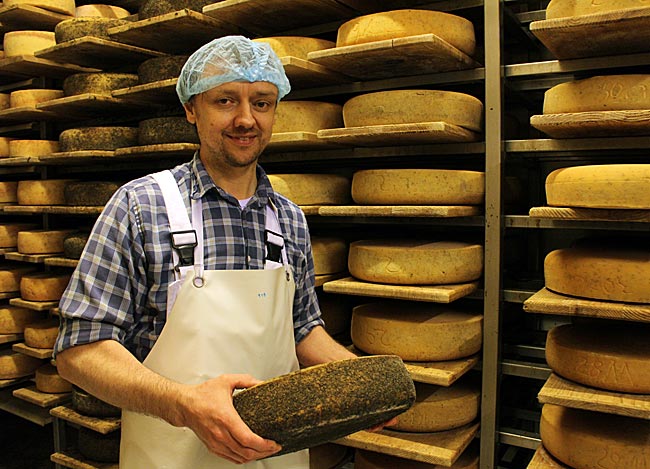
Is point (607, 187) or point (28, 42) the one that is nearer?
point (607, 187)

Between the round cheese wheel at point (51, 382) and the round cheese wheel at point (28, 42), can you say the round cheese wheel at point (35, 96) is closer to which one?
the round cheese wheel at point (28, 42)

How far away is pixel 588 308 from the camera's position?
1856mm

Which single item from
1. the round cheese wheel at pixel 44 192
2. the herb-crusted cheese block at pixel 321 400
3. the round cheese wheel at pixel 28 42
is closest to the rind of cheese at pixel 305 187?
the herb-crusted cheese block at pixel 321 400

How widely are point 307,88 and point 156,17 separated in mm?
785

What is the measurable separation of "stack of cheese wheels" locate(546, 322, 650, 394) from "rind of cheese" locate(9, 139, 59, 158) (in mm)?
3110

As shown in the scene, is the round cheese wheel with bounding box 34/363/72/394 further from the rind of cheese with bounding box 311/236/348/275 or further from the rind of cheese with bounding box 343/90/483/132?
the rind of cheese with bounding box 343/90/483/132

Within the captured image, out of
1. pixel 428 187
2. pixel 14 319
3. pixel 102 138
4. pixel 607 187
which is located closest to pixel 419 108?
pixel 428 187

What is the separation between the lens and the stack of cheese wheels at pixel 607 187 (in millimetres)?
1761

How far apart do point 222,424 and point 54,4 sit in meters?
3.50

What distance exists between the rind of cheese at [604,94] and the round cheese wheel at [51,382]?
3.01m

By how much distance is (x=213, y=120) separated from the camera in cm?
150

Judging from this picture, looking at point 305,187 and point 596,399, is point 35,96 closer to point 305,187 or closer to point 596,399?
point 305,187

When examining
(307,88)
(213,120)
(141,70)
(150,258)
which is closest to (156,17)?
(141,70)

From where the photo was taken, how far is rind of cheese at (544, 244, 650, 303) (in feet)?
6.04
